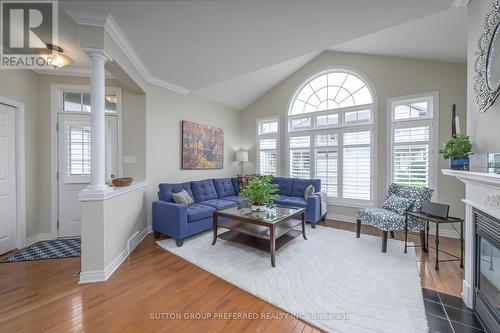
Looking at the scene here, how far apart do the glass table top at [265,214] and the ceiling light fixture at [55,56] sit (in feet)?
10.5

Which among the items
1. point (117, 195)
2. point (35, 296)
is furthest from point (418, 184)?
point (35, 296)

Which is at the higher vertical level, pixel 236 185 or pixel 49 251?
pixel 236 185

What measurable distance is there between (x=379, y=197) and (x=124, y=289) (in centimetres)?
447

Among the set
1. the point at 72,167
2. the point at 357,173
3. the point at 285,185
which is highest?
the point at 72,167

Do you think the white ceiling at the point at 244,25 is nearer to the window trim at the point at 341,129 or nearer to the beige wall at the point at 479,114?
the beige wall at the point at 479,114

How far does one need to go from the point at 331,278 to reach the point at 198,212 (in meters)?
2.13

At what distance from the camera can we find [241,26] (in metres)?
2.37

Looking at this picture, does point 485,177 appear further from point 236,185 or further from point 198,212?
point 236,185

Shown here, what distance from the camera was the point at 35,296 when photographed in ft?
6.55

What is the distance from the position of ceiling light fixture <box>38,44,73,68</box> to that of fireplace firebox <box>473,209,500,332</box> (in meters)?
4.98

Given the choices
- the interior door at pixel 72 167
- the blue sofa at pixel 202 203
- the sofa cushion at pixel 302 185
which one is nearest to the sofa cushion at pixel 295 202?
the blue sofa at pixel 202 203

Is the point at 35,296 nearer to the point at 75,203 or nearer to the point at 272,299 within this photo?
the point at 75,203

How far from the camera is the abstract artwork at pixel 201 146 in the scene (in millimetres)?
4520

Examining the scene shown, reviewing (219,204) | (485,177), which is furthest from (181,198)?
(485,177)
